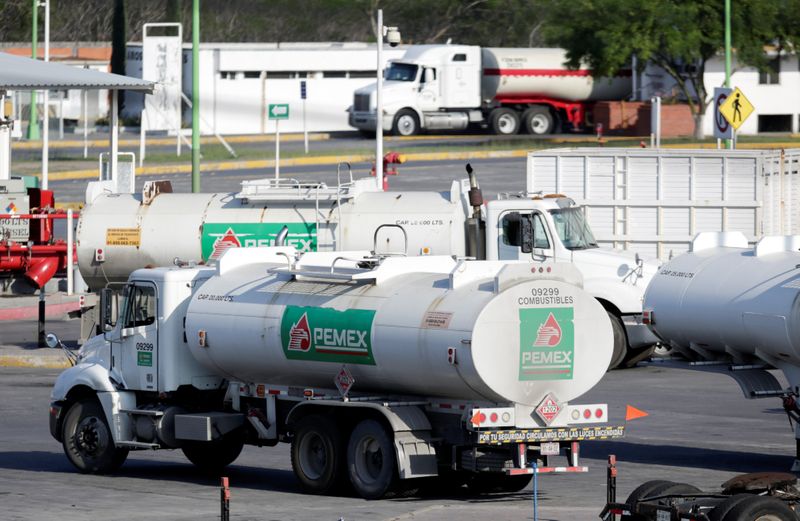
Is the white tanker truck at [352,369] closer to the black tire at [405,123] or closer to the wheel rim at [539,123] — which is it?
the black tire at [405,123]

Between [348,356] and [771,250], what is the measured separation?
4.86 m

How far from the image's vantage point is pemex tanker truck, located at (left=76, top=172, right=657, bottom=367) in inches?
933

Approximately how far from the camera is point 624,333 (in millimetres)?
23734

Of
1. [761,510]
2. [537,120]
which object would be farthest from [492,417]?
[537,120]

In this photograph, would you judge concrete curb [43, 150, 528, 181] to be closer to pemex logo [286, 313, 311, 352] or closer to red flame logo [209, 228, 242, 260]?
red flame logo [209, 228, 242, 260]

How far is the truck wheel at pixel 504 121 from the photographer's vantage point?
204 ft

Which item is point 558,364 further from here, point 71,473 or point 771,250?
point 71,473

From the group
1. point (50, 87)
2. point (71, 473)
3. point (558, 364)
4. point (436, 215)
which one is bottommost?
point (71, 473)

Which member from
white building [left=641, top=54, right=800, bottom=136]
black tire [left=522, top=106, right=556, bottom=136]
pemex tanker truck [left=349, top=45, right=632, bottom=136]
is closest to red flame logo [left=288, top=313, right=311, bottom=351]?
pemex tanker truck [left=349, top=45, right=632, bottom=136]

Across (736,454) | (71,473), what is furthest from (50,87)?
(736,454)

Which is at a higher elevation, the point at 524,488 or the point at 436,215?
the point at 436,215

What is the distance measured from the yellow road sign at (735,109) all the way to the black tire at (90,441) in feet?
70.4

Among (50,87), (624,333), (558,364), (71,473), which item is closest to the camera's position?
(558,364)

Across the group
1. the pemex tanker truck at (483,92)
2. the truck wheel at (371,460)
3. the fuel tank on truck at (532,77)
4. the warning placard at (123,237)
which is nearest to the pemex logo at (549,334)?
the truck wheel at (371,460)
